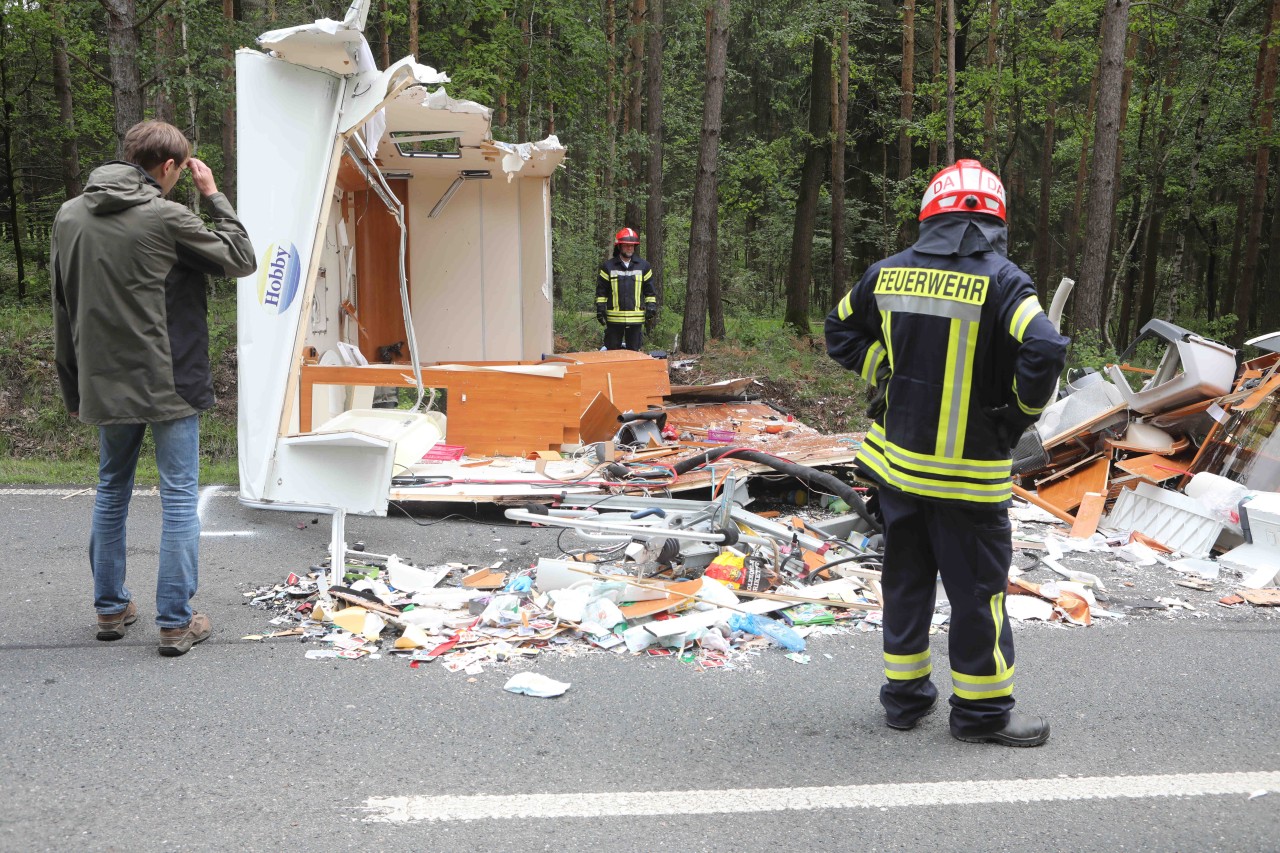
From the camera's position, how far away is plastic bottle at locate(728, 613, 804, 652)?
4.16 metres

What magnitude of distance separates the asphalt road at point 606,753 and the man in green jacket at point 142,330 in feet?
1.23

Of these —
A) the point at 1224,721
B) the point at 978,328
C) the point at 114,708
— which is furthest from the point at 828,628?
the point at 114,708

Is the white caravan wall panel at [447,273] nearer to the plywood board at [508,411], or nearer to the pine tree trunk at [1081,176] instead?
the plywood board at [508,411]

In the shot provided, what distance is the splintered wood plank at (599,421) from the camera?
7887 millimetres

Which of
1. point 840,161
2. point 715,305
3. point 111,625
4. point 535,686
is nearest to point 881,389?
point 535,686

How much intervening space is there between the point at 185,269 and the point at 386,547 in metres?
2.29

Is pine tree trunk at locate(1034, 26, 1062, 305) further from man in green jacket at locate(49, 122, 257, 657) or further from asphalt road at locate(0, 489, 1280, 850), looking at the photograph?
man in green jacket at locate(49, 122, 257, 657)

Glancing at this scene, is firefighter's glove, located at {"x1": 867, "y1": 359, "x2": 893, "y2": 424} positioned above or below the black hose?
above

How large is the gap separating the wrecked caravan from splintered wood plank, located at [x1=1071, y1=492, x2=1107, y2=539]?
180 inches

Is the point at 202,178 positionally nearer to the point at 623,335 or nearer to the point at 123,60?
the point at 123,60

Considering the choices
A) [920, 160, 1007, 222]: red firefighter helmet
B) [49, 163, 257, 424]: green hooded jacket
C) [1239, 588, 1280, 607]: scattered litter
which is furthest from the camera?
[1239, 588, 1280, 607]: scattered litter

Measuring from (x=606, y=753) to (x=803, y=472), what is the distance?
3.27m

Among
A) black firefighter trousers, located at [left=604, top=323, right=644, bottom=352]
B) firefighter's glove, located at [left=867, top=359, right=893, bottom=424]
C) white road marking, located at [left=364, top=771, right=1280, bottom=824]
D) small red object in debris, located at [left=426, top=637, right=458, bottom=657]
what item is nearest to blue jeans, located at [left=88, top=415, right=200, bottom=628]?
small red object in debris, located at [left=426, top=637, right=458, bottom=657]

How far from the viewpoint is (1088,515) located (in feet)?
22.1
